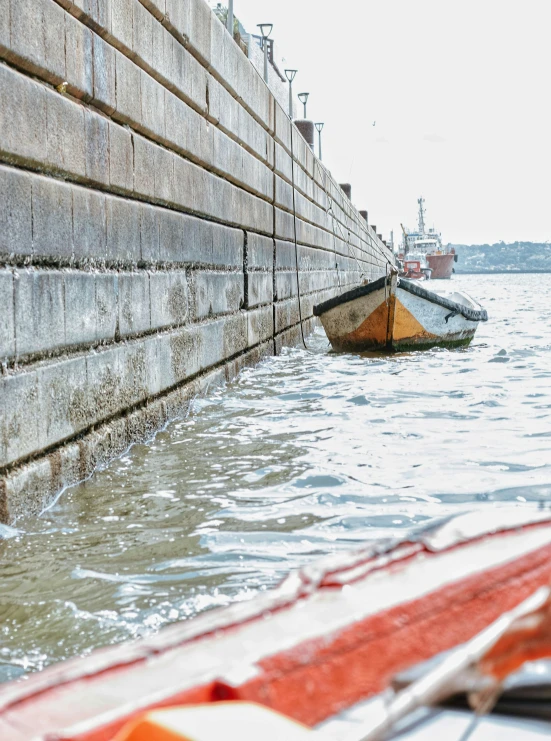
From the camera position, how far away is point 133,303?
5422mm

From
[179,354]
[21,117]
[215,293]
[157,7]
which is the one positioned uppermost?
[157,7]

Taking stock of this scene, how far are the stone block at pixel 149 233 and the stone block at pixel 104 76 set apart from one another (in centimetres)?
80

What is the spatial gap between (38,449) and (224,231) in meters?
4.34

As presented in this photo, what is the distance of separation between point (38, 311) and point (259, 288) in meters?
6.20

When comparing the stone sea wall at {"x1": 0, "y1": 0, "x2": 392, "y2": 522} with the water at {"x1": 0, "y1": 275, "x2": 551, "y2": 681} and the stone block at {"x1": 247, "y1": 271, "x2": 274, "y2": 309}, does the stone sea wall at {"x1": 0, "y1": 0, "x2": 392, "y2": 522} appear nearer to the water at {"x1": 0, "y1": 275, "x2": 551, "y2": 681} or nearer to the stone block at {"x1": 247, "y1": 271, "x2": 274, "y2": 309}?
the stone block at {"x1": 247, "y1": 271, "x2": 274, "y2": 309}

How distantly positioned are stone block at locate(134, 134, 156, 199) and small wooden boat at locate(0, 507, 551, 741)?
393 cm

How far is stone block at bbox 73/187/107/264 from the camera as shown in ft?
14.5

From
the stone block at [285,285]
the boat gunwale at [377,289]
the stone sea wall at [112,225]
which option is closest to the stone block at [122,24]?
the stone sea wall at [112,225]

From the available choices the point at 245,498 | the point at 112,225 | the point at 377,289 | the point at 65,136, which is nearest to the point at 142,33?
the point at 112,225

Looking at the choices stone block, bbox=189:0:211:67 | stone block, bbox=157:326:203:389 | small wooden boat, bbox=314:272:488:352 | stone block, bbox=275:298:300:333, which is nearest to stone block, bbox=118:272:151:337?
stone block, bbox=157:326:203:389

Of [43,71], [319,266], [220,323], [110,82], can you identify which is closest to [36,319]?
[43,71]

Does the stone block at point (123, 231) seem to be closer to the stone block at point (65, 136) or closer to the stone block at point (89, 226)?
the stone block at point (89, 226)

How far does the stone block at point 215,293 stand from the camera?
708cm

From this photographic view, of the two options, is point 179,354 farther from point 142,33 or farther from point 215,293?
point 142,33
